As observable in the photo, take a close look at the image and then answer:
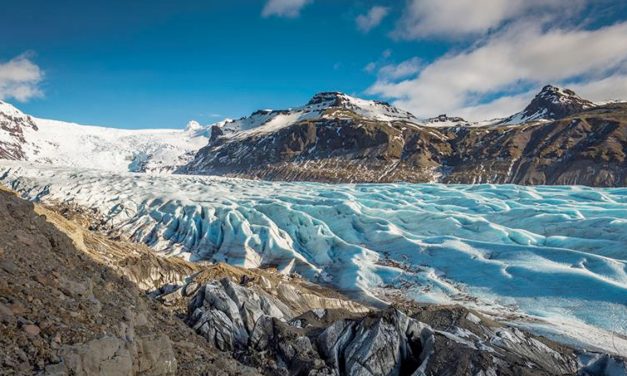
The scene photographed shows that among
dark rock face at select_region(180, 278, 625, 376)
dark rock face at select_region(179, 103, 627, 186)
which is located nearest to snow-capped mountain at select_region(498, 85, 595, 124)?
dark rock face at select_region(179, 103, 627, 186)

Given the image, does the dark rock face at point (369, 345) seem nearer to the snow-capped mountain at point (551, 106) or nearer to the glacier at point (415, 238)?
the glacier at point (415, 238)

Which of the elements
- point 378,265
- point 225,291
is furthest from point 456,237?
point 225,291

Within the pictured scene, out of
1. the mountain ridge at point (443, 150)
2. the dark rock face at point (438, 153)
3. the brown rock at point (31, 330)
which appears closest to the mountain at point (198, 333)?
the brown rock at point (31, 330)

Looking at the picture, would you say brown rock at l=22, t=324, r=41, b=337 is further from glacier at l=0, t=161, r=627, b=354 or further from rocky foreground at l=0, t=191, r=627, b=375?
glacier at l=0, t=161, r=627, b=354

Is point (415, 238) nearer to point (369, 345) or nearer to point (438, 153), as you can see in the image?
point (369, 345)

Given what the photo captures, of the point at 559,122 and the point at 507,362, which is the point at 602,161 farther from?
the point at 507,362
